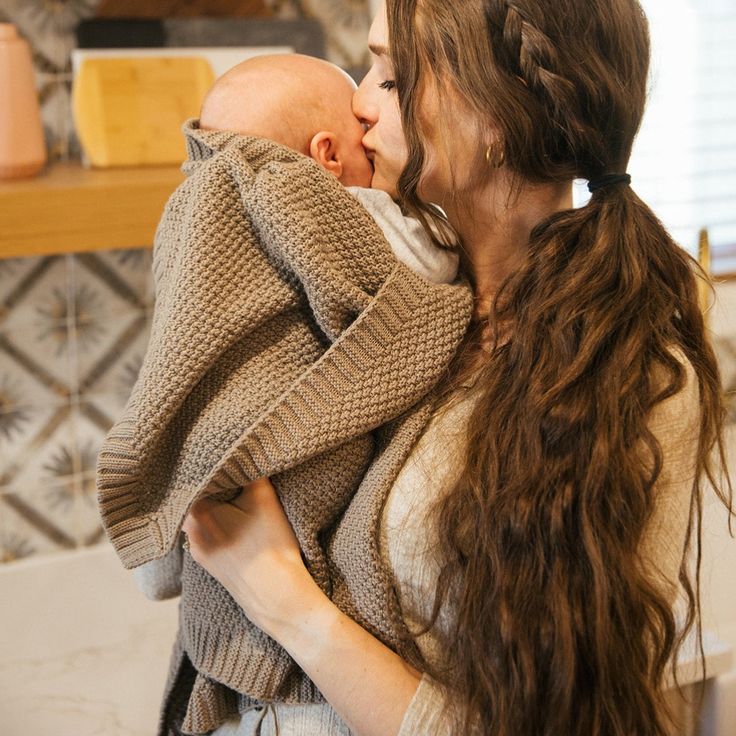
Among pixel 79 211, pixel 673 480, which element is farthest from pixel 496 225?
pixel 79 211

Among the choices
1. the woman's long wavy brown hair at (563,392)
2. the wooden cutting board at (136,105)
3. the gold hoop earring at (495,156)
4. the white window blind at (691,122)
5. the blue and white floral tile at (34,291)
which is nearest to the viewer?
the woman's long wavy brown hair at (563,392)

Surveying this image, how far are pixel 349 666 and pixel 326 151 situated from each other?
0.56 m

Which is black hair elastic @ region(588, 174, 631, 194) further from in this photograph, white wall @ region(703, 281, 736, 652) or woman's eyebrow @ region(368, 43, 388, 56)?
white wall @ region(703, 281, 736, 652)

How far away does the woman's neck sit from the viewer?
1.00 m

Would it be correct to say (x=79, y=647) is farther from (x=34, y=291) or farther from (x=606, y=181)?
(x=606, y=181)

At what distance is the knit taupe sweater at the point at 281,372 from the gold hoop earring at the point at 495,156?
0.14m

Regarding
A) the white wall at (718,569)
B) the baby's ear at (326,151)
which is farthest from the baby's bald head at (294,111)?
the white wall at (718,569)

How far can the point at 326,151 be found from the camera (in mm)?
1051

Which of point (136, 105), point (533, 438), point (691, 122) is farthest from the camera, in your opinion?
point (691, 122)

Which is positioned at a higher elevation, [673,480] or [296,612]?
[673,480]

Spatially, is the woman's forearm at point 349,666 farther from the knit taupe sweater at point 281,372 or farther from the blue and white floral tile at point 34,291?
the blue and white floral tile at point 34,291

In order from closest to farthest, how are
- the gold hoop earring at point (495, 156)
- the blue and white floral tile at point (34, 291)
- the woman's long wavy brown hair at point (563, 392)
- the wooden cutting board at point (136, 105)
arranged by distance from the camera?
the woman's long wavy brown hair at point (563, 392)
the gold hoop earring at point (495, 156)
the wooden cutting board at point (136, 105)
the blue and white floral tile at point (34, 291)

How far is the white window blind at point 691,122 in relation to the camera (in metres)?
1.92

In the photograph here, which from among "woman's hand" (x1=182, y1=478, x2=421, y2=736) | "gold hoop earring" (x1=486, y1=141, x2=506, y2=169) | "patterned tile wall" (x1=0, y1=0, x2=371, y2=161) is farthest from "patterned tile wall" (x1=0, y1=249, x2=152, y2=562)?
"gold hoop earring" (x1=486, y1=141, x2=506, y2=169)
